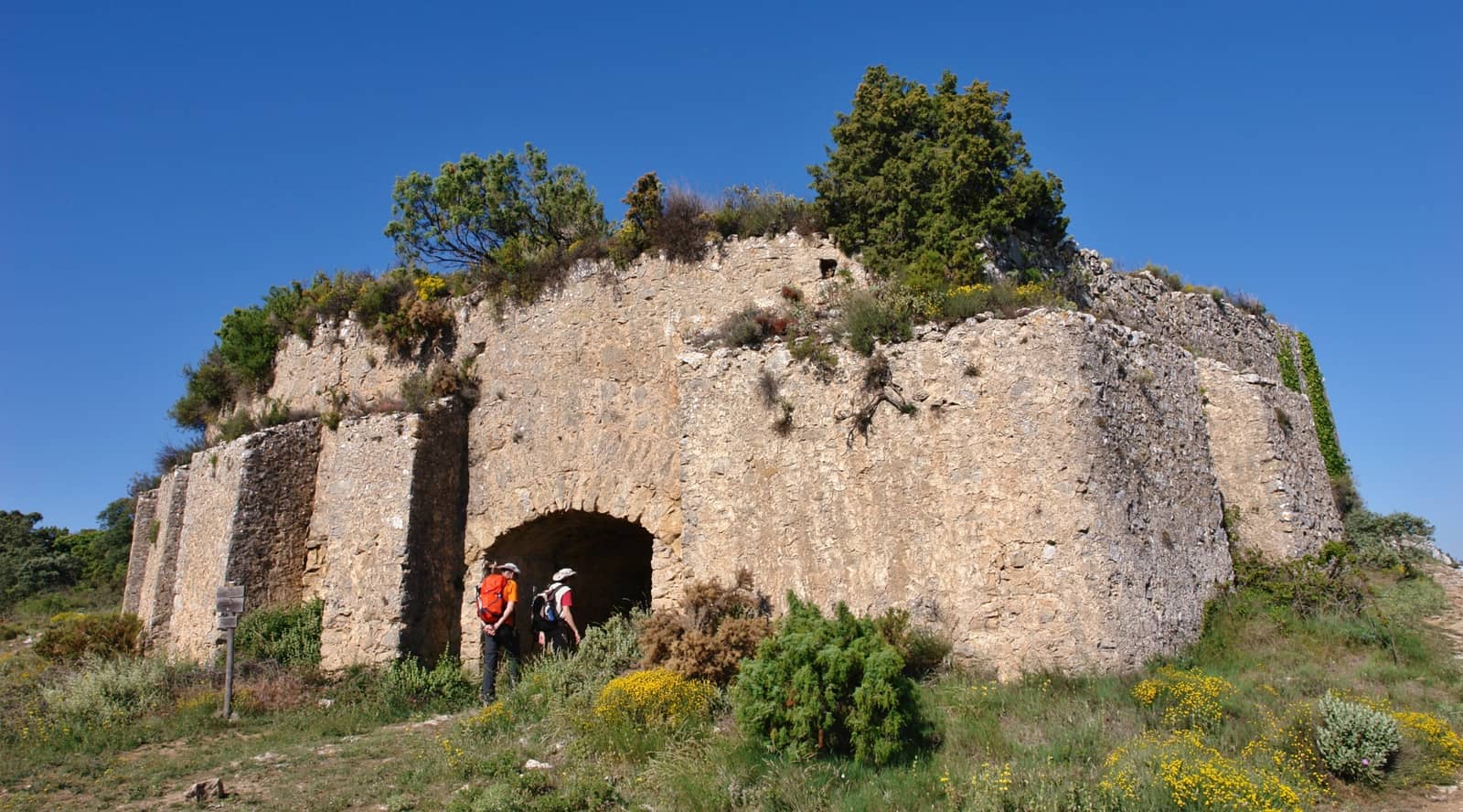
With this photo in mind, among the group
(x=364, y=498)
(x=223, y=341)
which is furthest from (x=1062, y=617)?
(x=223, y=341)

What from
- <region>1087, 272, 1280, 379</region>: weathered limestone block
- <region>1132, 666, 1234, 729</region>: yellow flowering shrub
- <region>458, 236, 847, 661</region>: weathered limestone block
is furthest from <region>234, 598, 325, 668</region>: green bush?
<region>1087, 272, 1280, 379</region>: weathered limestone block

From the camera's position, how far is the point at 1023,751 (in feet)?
24.2

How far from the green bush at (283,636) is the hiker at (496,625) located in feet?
10.8

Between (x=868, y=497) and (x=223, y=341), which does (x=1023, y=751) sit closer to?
(x=868, y=497)

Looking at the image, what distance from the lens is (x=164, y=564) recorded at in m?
16.6

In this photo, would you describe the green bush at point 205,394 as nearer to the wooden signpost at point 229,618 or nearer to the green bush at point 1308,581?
the wooden signpost at point 229,618

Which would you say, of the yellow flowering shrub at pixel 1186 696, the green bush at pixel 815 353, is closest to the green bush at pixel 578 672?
the green bush at pixel 815 353

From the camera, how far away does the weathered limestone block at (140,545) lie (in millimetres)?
18453

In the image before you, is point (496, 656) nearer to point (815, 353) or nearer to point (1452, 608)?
point (815, 353)

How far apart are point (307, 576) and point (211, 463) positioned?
258cm

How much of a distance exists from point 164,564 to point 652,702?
11873mm

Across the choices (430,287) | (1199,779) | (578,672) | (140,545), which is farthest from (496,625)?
(140,545)

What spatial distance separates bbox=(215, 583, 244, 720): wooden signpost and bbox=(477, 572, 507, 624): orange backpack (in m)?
2.90

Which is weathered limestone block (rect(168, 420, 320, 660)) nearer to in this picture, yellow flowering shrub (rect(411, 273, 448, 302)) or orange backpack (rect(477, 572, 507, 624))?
yellow flowering shrub (rect(411, 273, 448, 302))
